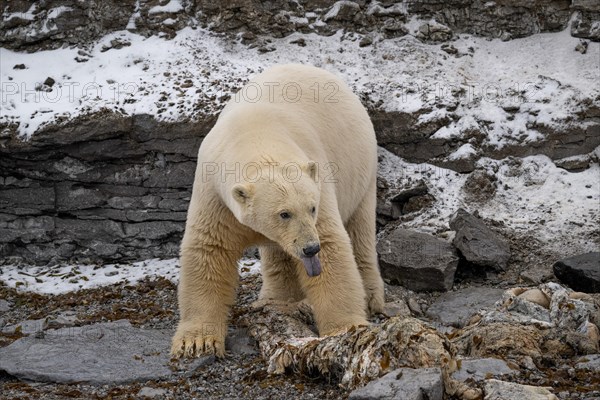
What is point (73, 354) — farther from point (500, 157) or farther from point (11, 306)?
point (500, 157)

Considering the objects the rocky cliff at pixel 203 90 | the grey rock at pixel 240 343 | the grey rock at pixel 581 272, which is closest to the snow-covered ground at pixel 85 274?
the rocky cliff at pixel 203 90

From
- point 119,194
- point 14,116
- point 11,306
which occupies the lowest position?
point 11,306

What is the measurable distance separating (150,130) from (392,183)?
3459mm

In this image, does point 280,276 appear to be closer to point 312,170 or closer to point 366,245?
point 366,245

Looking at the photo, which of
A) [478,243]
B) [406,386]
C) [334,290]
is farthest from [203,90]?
[406,386]

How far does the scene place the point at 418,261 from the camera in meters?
9.34

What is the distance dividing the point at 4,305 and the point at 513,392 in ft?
23.0

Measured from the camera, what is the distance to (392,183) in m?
11.2

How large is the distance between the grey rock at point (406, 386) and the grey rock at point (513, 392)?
11.5 inches

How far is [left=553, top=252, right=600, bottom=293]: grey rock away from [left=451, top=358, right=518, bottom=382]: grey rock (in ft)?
11.0

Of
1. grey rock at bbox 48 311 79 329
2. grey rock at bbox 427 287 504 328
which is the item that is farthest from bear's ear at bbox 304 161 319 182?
grey rock at bbox 48 311 79 329

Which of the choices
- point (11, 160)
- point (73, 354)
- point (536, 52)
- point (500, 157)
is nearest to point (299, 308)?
point (73, 354)

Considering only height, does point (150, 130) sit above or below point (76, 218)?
above

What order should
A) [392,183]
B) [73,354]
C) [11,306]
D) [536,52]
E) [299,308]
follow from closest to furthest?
[73,354] → [299,308] → [11,306] → [392,183] → [536,52]
